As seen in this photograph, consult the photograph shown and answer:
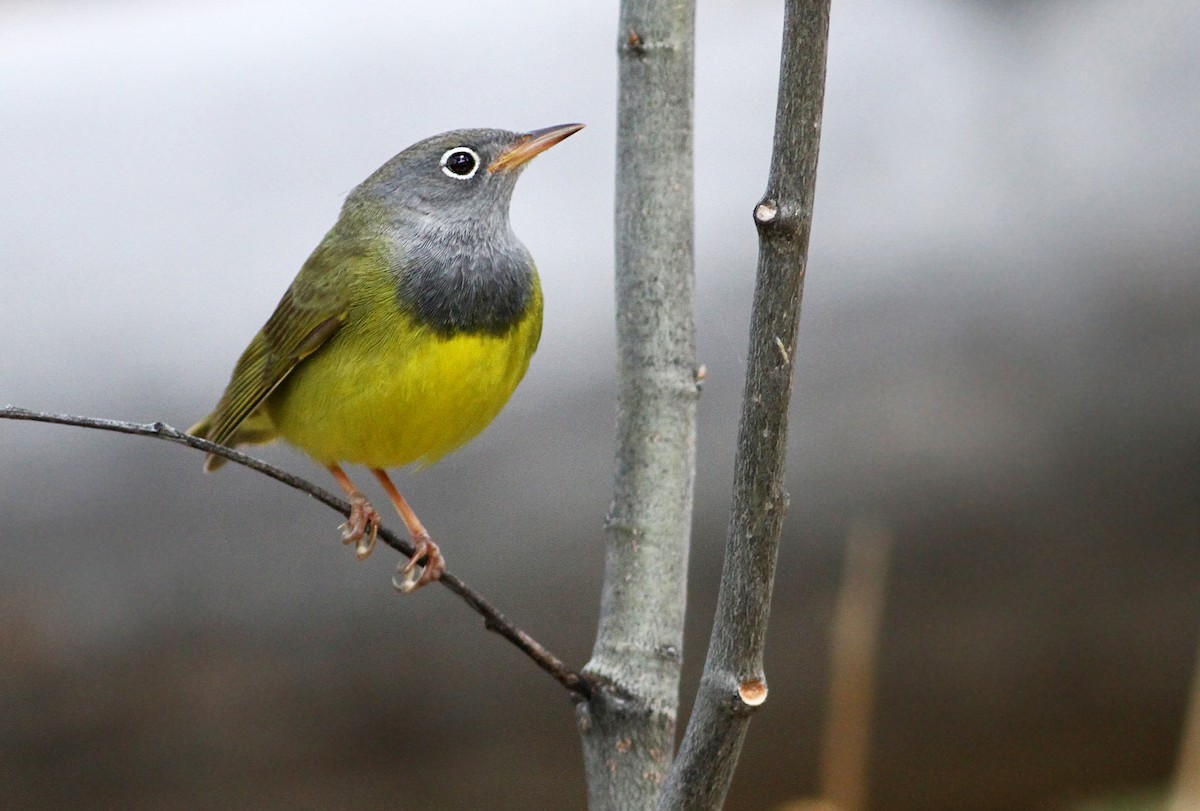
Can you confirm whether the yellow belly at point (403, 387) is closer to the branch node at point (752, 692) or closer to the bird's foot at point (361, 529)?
the bird's foot at point (361, 529)

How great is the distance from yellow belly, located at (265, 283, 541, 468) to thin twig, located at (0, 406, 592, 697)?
0.78 m

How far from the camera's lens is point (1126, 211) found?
4.61 m

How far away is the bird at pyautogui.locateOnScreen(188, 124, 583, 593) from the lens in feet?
9.91

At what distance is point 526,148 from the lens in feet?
11.6

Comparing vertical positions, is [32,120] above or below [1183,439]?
above

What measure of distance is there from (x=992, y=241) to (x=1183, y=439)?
90 cm

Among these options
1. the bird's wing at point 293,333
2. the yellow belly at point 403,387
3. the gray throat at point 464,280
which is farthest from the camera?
the bird's wing at point 293,333

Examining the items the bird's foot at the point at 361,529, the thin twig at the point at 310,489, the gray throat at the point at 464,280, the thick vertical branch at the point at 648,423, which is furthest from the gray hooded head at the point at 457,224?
the thin twig at the point at 310,489

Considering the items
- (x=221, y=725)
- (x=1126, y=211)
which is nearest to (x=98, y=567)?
(x=221, y=725)

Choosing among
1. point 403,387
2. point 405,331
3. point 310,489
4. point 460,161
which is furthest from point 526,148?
point 310,489

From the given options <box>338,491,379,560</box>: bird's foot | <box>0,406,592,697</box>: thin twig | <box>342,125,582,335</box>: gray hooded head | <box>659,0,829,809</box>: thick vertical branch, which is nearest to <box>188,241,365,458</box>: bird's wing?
<box>342,125,582,335</box>: gray hooded head

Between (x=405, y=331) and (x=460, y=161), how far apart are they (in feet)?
2.44

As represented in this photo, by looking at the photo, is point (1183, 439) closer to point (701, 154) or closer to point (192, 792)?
point (701, 154)

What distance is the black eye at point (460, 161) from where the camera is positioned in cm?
362
